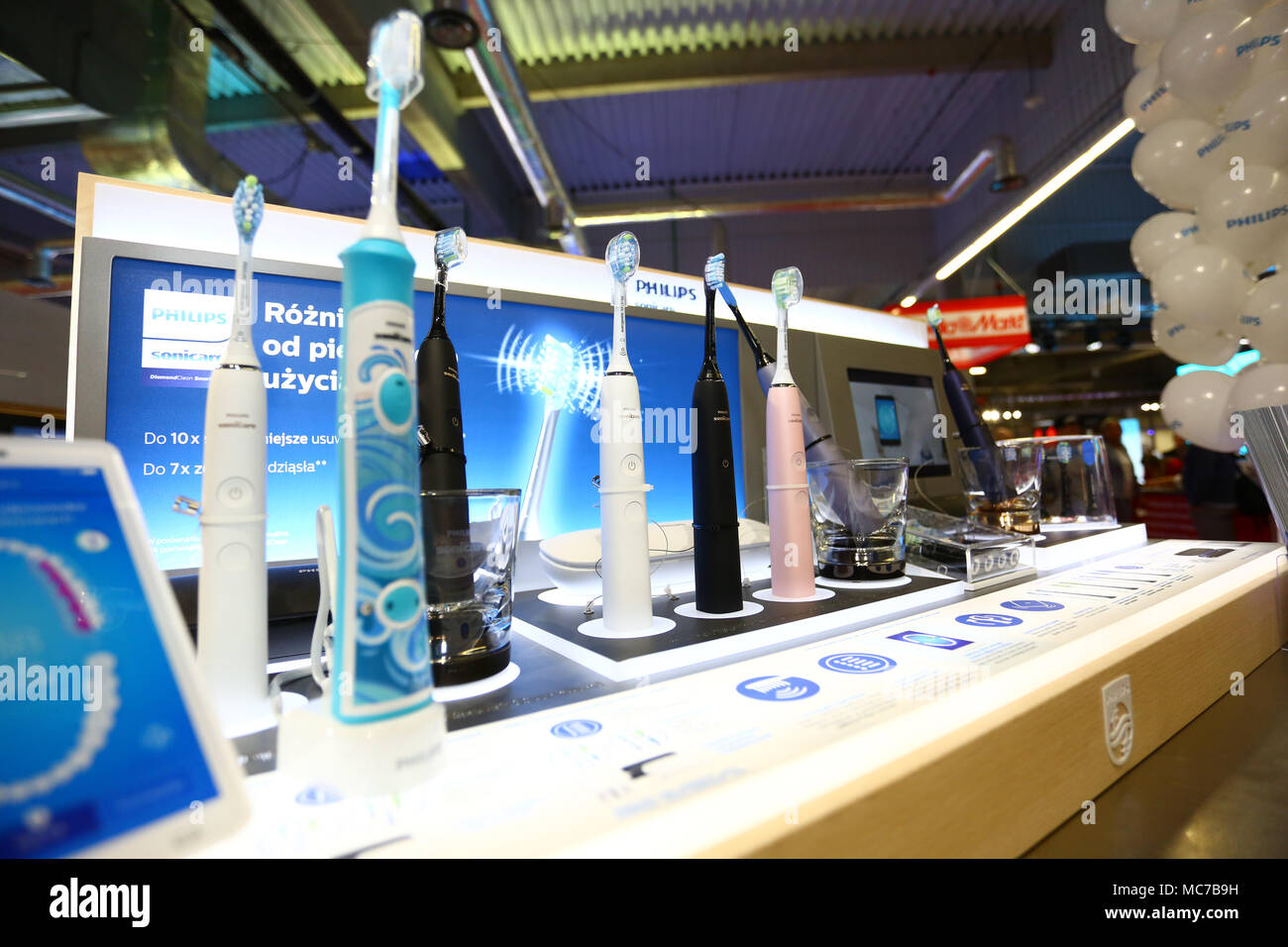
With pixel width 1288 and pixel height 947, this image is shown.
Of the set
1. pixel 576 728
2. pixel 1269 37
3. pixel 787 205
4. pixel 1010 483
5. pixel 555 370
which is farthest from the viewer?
pixel 787 205

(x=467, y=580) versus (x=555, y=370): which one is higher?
(x=555, y=370)

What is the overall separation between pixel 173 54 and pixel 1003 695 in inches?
144

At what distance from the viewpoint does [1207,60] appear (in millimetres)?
1496

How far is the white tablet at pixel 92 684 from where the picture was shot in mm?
231

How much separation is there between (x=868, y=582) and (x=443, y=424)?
526 mm

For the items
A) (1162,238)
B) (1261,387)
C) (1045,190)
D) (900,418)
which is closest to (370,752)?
(900,418)

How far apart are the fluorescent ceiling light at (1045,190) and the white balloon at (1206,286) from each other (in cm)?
131

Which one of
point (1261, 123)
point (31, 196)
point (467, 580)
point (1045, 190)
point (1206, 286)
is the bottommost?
point (467, 580)

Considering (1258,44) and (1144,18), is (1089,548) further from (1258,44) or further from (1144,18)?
(1144,18)

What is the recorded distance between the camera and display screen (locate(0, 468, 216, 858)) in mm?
230

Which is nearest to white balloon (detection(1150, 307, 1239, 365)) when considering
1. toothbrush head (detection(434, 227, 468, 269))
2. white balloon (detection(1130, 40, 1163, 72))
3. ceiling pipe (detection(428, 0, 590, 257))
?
white balloon (detection(1130, 40, 1163, 72))

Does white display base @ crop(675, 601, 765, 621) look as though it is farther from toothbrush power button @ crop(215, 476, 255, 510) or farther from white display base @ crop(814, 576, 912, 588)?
toothbrush power button @ crop(215, 476, 255, 510)

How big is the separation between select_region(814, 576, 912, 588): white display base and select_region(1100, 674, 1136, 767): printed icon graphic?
26 cm
